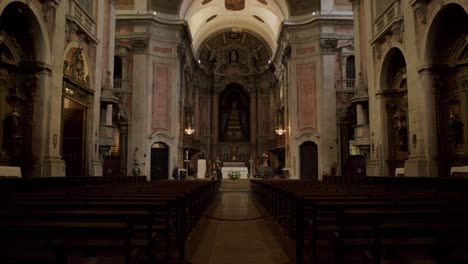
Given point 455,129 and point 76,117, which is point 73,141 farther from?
point 455,129

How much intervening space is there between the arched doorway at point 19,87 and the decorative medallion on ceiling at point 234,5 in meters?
19.7

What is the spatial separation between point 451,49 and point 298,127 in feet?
39.6

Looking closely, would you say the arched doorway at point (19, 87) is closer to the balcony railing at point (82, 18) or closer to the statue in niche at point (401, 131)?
the balcony railing at point (82, 18)

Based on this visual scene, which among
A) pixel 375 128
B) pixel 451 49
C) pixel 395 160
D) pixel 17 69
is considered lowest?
pixel 395 160

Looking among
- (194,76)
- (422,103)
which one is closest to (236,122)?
(194,76)

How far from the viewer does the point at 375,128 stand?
13.7 m

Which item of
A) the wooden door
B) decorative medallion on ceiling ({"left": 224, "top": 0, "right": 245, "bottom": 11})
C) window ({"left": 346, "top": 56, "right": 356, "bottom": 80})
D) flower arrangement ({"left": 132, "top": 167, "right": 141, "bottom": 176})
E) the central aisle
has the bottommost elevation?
the central aisle

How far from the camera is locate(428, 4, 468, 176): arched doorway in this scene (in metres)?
10.1

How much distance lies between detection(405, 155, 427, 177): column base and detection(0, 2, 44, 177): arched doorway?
10090 mm

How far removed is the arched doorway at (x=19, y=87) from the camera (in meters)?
9.72

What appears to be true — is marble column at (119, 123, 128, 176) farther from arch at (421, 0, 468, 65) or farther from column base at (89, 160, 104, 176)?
arch at (421, 0, 468, 65)

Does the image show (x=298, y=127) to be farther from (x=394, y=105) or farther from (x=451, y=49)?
(x=451, y=49)

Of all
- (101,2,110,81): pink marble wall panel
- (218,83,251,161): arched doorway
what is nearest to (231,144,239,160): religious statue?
(218,83,251,161): arched doorway

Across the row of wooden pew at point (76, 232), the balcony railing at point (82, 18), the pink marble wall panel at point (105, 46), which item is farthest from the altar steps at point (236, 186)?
the row of wooden pew at point (76, 232)
